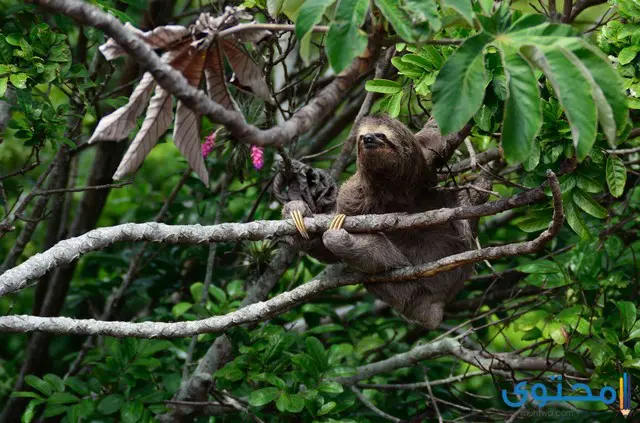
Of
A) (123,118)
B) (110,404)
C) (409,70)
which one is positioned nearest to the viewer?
(123,118)

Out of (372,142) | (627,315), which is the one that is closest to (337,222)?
(372,142)

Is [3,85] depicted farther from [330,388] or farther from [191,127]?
[330,388]

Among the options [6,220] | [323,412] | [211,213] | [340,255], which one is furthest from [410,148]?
[6,220]

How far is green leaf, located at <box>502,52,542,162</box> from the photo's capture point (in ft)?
8.70

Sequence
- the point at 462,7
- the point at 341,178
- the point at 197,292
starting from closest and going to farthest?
the point at 462,7 → the point at 197,292 → the point at 341,178

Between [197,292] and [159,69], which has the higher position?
[159,69]

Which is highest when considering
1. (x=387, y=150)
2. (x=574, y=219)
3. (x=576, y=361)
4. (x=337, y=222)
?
(x=387, y=150)

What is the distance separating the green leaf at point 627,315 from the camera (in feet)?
16.3

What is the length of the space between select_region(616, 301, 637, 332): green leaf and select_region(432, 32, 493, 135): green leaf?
9.48 feet

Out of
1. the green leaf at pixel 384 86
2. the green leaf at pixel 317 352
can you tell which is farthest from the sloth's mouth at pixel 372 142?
the green leaf at pixel 317 352

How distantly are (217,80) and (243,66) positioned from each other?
0.23 m

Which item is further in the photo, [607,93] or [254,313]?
[254,313]

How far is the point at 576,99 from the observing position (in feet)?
8.29

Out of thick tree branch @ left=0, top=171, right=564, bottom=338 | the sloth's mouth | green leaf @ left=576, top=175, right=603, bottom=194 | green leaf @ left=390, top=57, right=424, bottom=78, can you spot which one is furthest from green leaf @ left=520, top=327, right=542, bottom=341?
green leaf @ left=390, top=57, right=424, bottom=78
